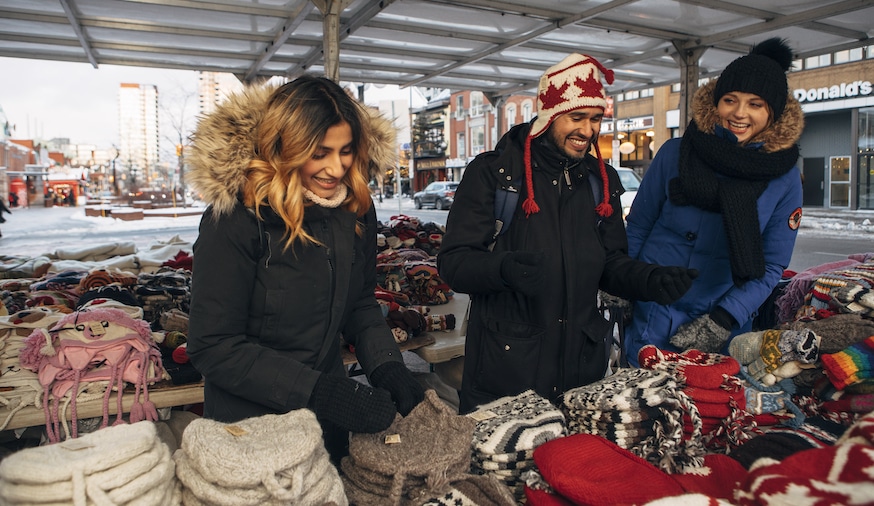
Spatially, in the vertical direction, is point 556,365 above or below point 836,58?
below

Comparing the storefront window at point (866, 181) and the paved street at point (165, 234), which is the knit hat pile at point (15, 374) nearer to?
the paved street at point (165, 234)

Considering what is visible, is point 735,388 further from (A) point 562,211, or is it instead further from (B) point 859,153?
(B) point 859,153

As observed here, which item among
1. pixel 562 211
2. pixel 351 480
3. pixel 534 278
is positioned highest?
pixel 562 211

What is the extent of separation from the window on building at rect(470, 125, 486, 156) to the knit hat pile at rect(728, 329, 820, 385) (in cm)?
4248

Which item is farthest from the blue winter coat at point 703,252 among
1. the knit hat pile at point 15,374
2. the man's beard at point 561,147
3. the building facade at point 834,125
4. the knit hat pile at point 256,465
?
the building facade at point 834,125

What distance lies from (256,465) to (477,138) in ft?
147

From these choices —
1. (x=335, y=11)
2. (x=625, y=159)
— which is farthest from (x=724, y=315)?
(x=625, y=159)

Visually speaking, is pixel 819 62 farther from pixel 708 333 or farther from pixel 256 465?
pixel 256 465

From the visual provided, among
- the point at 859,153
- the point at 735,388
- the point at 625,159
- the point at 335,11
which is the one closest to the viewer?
the point at 735,388

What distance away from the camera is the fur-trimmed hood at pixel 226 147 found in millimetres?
1445

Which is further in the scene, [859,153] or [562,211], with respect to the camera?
[859,153]

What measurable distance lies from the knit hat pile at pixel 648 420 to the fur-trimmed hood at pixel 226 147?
1.04 metres

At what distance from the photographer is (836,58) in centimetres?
2266

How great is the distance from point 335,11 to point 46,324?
374cm
